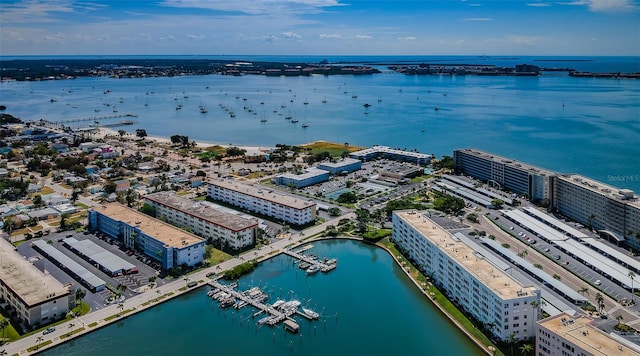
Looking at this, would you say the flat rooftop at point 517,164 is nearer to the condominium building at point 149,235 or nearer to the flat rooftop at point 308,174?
the flat rooftop at point 308,174

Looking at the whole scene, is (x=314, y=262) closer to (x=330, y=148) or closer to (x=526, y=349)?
(x=526, y=349)

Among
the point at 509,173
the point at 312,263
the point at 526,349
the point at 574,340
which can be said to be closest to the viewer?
the point at 574,340

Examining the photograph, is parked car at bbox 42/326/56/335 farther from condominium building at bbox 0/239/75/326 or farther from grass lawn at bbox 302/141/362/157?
grass lawn at bbox 302/141/362/157

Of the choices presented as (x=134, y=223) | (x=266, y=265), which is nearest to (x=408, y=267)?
(x=266, y=265)

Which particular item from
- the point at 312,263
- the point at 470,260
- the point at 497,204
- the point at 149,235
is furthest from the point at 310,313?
the point at 497,204

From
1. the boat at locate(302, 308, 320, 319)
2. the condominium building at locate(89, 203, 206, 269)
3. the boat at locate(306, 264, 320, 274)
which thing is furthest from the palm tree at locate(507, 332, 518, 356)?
the condominium building at locate(89, 203, 206, 269)
